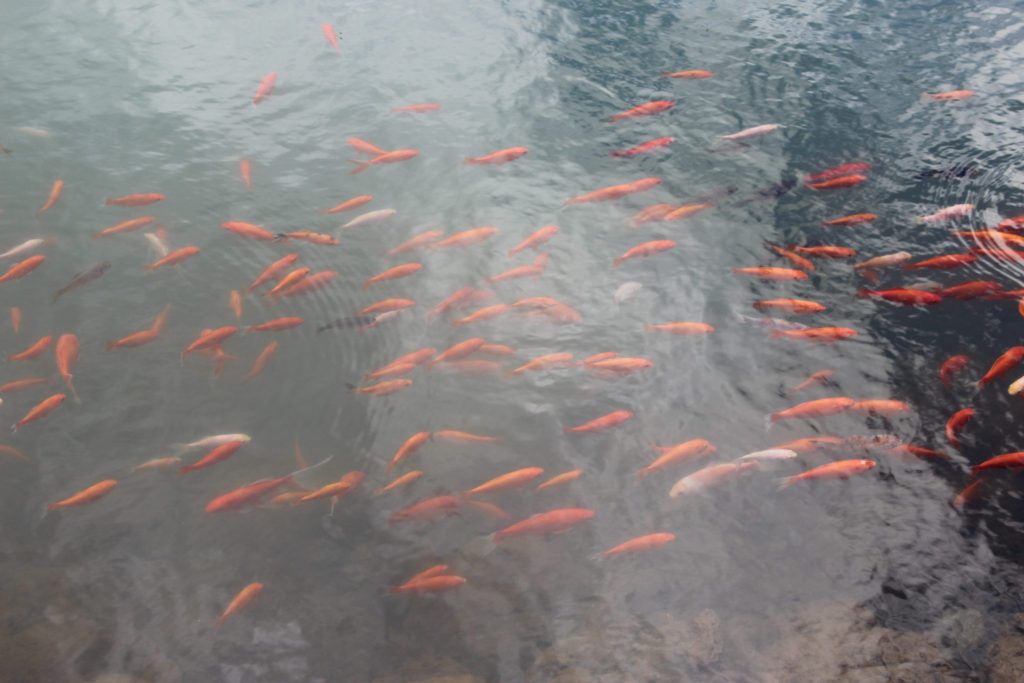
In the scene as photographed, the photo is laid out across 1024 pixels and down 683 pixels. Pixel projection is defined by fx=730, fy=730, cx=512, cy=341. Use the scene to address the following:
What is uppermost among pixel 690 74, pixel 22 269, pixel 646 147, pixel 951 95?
pixel 951 95

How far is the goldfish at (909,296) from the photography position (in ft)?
18.0

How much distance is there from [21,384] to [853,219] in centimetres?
665

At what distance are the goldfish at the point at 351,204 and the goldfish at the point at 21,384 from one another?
2649 mm

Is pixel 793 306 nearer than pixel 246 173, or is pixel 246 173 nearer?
pixel 793 306

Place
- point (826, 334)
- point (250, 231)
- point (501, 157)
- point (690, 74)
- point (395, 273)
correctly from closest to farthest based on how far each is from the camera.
Result: point (826, 334) < point (395, 273) < point (250, 231) < point (501, 157) < point (690, 74)

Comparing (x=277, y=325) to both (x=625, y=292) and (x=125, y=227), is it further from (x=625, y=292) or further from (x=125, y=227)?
(x=625, y=292)

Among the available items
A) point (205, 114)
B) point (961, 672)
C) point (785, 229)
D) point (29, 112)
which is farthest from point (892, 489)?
point (29, 112)

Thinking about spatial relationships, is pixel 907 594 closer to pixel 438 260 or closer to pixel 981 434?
pixel 981 434

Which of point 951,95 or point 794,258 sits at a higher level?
point 951,95

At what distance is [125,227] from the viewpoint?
6.29m

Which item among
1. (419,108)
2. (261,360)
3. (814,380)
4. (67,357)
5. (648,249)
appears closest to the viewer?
(814,380)

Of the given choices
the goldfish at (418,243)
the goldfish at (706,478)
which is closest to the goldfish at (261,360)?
the goldfish at (418,243)

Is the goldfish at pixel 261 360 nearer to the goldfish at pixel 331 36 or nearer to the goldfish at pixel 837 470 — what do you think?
the goldfish at pixel 837 470

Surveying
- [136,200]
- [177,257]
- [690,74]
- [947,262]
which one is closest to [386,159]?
[177,257]
